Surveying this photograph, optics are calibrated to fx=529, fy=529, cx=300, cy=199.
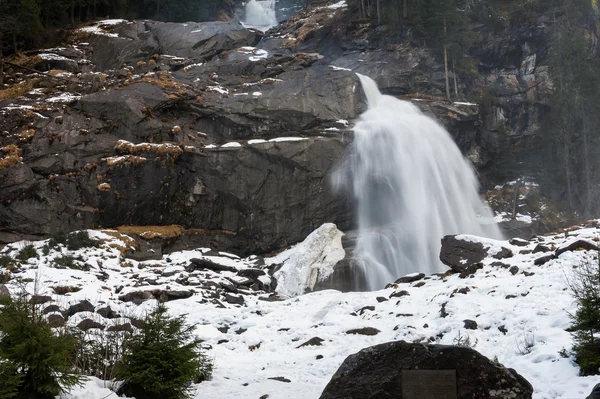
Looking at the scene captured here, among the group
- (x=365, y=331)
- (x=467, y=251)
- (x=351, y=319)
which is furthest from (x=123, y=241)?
(x=467, y=251)

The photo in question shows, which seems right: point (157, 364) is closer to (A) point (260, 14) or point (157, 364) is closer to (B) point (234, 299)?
(B) point (234, 299)

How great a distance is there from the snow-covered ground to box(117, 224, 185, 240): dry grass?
4.11 meters

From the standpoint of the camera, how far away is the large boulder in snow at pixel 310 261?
22.3 metres

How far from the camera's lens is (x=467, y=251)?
18.3m

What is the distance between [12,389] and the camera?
6719mm

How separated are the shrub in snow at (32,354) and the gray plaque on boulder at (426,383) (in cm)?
468

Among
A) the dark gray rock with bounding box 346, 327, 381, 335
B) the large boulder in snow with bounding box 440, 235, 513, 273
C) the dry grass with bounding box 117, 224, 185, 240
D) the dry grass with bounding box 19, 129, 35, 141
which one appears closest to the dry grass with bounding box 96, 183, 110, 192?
the dry grass with bounding box 117, 224, 185, 240

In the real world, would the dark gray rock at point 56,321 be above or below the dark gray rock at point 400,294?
above

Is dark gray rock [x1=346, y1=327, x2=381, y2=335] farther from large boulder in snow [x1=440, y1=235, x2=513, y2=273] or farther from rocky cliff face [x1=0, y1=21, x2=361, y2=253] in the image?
rocky cliff face [x1=0, y1=21, x2=361, y2=253]

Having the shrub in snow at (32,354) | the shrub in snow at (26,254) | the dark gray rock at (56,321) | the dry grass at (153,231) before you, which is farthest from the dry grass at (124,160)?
the shrub in snow at (32,354)

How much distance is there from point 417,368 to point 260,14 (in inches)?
2423

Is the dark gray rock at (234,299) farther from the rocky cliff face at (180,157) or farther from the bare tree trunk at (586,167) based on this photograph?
the bare tree trunk at (586,167)

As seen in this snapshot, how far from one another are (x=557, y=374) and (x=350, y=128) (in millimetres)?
22418

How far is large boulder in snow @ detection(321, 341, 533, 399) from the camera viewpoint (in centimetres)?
765
